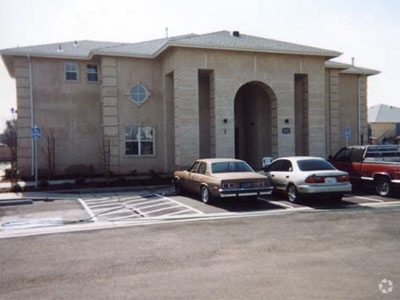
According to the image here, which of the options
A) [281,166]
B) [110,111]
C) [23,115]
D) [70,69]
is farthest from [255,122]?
[23,115]

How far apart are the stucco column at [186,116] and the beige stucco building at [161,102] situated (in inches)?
1.9

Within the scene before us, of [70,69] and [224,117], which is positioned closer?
[224,117]

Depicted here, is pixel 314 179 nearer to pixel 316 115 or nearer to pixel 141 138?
pixel 316 115

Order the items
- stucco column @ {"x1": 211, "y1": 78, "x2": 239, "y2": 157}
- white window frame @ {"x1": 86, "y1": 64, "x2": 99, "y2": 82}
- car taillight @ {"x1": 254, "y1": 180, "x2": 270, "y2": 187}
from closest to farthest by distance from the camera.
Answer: car taillight @ {"x1": 254, "y1": 180, "x2": 270, "y2": 187} < stucco column @ {"x1": 211, "y1": 78, "x2": 239, "y2": 157} < white window frame @ {"x1": 86, "y1": 64, "x2": 99, "y2": 82}

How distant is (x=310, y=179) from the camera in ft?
41.5

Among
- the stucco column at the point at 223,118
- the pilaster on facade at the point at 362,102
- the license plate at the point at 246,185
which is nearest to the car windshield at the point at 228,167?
the license plate at the point at 246,185

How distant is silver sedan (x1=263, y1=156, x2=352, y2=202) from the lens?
12.6 m

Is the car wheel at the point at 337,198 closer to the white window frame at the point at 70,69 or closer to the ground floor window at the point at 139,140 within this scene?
the ground floor window at the point at 139,140

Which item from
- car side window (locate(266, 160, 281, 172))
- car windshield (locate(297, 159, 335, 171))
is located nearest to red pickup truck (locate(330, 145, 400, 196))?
car windshield (locate(297, 159, 335, 171))

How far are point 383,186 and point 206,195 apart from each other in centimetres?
651

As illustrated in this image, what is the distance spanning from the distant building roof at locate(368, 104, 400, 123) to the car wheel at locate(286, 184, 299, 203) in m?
47.1

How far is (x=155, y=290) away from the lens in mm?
5332

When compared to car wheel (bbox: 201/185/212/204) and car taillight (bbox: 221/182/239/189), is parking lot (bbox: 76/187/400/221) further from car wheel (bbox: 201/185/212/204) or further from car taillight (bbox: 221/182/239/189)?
car taillight (bbox: 221/182/239/189)

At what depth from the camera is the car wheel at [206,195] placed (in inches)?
516
